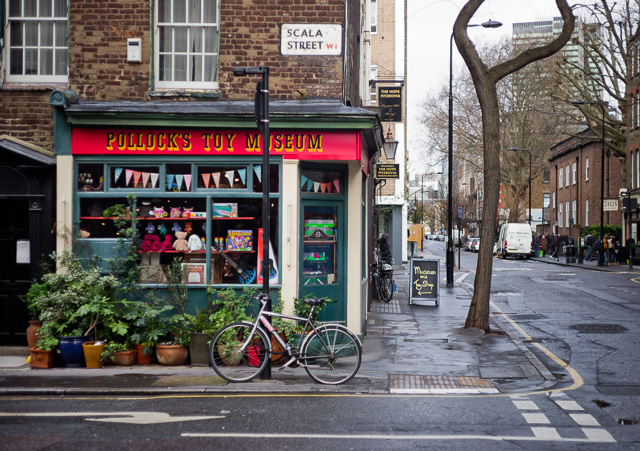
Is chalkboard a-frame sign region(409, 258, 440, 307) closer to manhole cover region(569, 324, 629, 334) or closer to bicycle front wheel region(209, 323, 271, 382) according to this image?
manhole cover region(569, 324, 629, 334)

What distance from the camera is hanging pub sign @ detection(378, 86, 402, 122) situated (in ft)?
77.1

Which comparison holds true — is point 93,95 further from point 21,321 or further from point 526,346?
point 526,346

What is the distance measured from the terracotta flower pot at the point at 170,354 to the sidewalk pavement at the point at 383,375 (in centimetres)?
12

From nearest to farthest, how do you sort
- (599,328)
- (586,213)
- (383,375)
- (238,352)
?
(238,352) < (383,375) < (599,328) < (586,213)

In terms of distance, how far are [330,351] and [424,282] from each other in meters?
10.5

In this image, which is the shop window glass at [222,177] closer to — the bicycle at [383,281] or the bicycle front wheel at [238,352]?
the bicycle front wheel at [238,352]

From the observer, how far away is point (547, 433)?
262 inches

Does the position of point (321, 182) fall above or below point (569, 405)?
above

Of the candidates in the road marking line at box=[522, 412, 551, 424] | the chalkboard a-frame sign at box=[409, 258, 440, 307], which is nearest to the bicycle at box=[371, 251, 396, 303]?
the chalkboard a-frame sign at box=[409, 258, 440, 307]

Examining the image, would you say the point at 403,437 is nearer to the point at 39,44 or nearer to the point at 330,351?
the point at 330,351

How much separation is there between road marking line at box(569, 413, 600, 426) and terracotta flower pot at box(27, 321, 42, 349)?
7689mm

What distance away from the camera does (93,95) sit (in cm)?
1126

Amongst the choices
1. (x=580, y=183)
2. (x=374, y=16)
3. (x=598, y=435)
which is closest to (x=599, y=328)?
(x=598, y=435)

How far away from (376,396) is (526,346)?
5.19 metres
